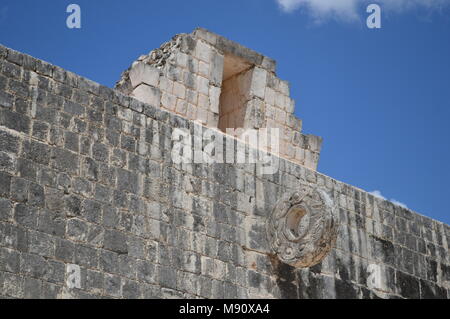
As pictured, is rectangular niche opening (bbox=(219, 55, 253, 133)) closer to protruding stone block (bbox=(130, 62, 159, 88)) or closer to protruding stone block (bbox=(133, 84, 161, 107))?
protruding stone block (bbox=(130, 62, 159, 88))

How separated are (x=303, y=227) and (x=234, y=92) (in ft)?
8.51

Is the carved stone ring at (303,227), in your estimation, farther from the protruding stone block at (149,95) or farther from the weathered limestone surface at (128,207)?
the protruding stone block at (149,95)

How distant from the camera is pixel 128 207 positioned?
850 cm

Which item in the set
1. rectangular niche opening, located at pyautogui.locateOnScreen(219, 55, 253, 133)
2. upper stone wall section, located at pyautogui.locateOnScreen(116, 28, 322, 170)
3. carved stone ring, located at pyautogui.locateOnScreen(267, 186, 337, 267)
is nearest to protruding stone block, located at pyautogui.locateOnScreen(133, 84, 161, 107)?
upper stone wall section, located at pyautogui.locateOnScreen(116, 28, 322, 170)

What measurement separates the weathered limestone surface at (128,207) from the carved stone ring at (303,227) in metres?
0.16

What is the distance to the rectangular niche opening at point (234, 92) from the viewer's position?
11.1 m

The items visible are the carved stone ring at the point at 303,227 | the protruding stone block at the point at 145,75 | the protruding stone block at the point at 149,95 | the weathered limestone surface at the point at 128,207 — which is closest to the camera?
the weathered limestone surface at the point at 128,207

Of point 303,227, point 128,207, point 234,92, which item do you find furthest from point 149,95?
point 303,227

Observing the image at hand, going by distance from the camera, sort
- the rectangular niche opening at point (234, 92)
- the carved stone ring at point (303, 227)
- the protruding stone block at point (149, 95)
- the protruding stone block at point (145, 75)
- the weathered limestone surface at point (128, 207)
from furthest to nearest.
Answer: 1. the rectangular niche opening at point (234, 92)
2. the protruding stone block at point (145, 75)
3. the protruding stone block at point (149, 95)
4. the carved stone ring at point (303, 227)
5. the weathered limestone surface at point (128, 207)

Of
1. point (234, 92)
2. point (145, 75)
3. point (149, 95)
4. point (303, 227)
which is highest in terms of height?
point (234, 92)

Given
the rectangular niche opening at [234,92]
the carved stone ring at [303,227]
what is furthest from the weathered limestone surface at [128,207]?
the rectangular niche opening at [234,92]

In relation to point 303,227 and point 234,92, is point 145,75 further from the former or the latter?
point 303,227

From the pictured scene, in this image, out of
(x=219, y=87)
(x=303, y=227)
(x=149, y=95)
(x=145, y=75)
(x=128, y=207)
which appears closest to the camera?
(x=128, y=207)
